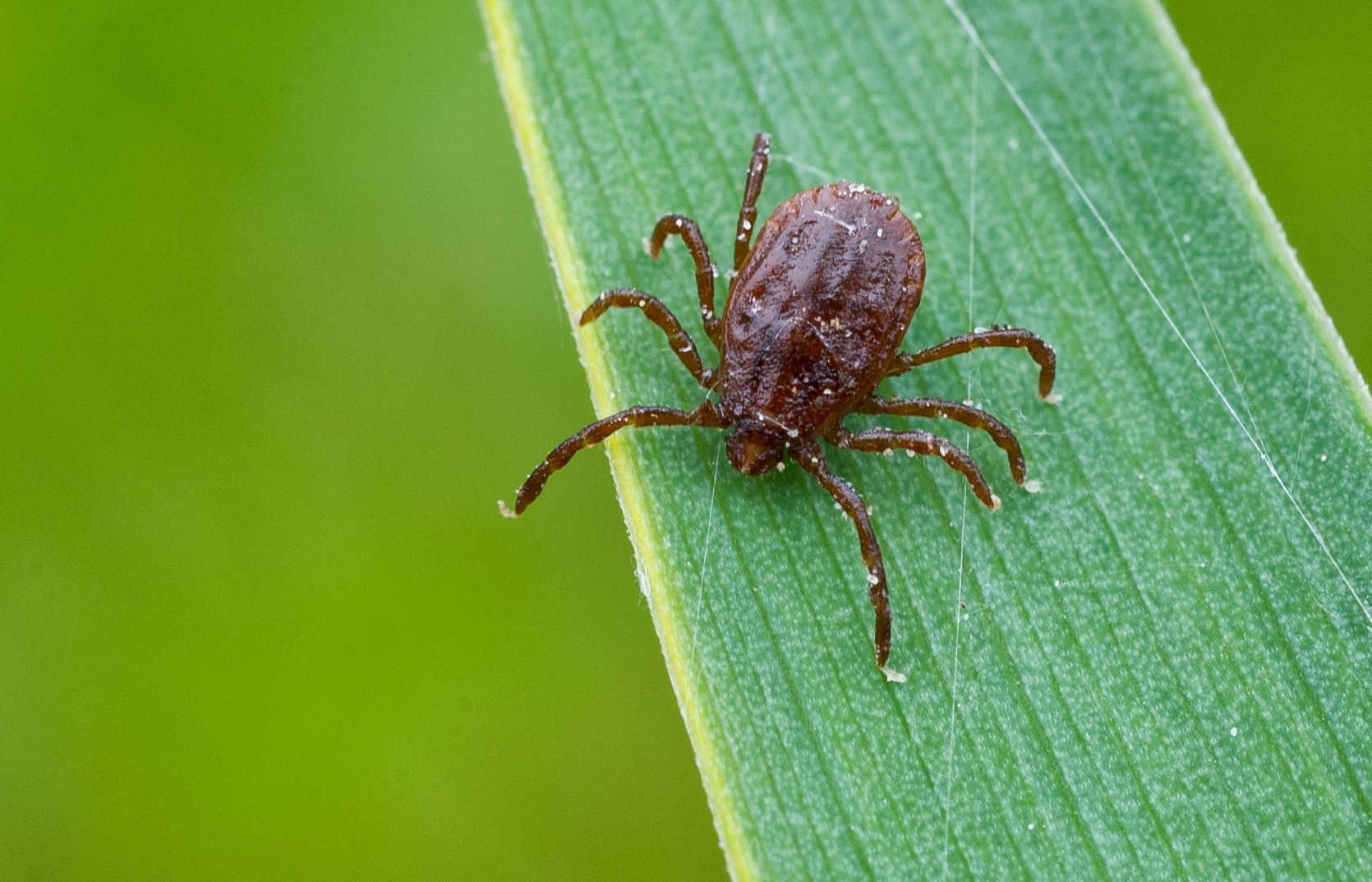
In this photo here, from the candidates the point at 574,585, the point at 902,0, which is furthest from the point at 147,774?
the point at 902,0

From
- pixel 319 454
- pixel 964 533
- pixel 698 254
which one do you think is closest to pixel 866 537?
pixel 964 533

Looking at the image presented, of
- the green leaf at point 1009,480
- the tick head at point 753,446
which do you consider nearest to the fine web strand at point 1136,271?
the green leaf at point 1009,480

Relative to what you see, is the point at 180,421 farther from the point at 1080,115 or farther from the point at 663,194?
the point at 1080,115

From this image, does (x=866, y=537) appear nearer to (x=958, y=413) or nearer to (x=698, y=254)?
(x=958, y=413)

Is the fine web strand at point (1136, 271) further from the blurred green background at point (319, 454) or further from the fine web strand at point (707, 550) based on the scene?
the fine web strand at point (707, 550)

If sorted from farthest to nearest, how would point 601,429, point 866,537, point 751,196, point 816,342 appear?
point 751,196
point 816,342
point 601,429
point 866,537

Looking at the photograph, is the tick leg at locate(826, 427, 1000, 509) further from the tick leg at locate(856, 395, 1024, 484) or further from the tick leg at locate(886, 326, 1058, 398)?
the tick leg at locate(886, 326, 1058, 398)
